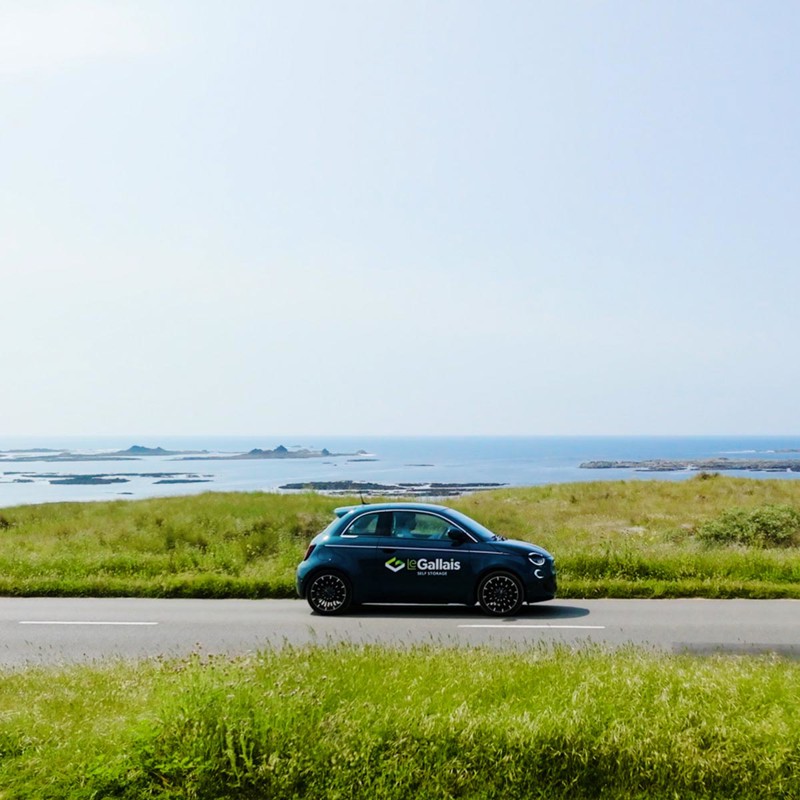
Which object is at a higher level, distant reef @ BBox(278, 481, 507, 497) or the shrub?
the shrub

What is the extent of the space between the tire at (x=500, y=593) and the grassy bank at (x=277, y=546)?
257 cm

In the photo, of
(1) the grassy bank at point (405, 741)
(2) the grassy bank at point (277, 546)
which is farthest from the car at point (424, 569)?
(1) the grassy bank at point (405, 741)

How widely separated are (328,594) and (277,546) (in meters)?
7.93

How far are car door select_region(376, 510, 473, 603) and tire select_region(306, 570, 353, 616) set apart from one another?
666 millimetres

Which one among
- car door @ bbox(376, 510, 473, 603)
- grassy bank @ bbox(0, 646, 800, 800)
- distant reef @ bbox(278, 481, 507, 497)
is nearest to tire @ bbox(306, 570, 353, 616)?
Result: car door @ bbox(376, 510, 473, 603)

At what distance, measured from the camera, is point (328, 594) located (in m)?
14.7

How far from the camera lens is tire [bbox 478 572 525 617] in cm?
1448

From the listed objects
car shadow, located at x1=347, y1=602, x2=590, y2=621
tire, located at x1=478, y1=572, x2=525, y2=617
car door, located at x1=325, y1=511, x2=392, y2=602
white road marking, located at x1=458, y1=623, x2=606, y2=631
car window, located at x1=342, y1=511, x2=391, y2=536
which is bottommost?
car shadow, located at x1=347, y1=602, x2=590, y2=621

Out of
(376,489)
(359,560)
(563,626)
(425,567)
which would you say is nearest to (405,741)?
(563,626)

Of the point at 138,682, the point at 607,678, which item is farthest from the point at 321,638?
the point at 607,678

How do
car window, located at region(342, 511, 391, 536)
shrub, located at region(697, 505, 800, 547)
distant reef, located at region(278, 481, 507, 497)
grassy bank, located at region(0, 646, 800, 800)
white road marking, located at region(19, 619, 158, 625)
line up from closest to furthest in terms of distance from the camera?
grassy bank, located at region(0, 646, 800, 800), white road marking, located at region(19, 619, 158, 625), car window, located at region(342, 511, 391, 536), shrub, located at region(697, 505, 800, 547), distant reef, located at region(278, 481, 507, 497)

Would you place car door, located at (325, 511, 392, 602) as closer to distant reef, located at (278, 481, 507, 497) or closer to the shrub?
the shrub

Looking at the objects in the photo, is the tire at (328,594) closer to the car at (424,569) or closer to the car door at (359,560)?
the car at (424,569)

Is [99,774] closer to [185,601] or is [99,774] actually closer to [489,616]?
[489,616]
